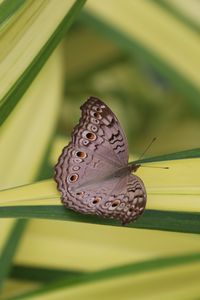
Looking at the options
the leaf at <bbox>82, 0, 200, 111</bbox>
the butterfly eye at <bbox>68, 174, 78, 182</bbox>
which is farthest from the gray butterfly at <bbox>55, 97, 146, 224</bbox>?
the leaf at <bbox>82, 0, 200, 111</bbox>

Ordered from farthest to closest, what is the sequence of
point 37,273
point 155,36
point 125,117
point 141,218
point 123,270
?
point 125,117
point 155,36
point 37,273
point 123,270
point 141,218

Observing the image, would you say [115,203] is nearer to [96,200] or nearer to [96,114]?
[96,200]

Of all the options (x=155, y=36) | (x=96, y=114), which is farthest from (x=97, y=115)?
(x=155, y=36)

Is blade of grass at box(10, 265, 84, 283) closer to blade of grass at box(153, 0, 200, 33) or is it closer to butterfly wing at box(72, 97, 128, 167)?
butterfly wing at box(72, 97, 128, 167)

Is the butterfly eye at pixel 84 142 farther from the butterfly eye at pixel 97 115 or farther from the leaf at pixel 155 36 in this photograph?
the leaf at pixel 155 36

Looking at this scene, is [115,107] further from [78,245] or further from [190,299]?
[190,299]

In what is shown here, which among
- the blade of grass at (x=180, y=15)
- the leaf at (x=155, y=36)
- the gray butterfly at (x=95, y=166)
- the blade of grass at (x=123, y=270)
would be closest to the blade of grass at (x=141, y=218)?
the gray butterfly at (x=95, y=166)

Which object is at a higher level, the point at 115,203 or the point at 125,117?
the point at 125,117
